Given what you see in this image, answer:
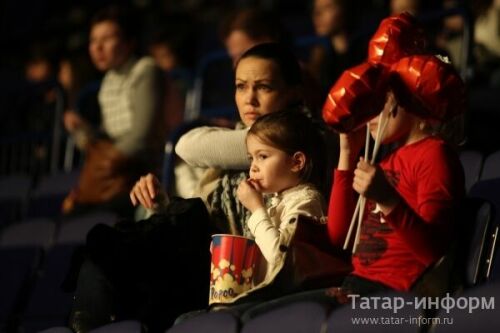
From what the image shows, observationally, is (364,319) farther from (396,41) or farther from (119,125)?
(119,125)

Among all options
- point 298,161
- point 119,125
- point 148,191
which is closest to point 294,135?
point 298,161

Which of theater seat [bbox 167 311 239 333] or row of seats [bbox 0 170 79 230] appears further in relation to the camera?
row of seats [bbox 0 170 79 230]

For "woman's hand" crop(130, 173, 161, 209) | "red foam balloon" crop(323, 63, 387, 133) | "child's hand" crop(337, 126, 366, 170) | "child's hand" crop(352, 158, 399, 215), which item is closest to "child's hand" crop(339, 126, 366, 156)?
"child's hand" crop(337, 126, 366, 170)

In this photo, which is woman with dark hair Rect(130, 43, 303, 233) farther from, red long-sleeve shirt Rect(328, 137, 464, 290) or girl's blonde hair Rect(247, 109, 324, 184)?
red long-sleeve shirt Rect(328, 137, 464, 290)

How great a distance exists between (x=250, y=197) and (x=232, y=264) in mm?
173

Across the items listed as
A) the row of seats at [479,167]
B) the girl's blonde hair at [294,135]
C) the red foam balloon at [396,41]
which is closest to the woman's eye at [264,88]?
the girl's blonde hair at [294,135]

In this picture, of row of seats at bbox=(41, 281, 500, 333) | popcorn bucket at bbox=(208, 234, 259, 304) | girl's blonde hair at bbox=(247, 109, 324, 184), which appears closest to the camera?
row of seats at bbox=(41, 281, 500, 333)

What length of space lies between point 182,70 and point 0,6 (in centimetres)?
283

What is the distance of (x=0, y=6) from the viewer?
767 cm

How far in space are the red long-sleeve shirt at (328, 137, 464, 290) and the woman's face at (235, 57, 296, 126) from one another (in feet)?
1.47

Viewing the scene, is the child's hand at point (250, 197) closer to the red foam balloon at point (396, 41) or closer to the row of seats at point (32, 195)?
the red foam balloon at point (396, 41)

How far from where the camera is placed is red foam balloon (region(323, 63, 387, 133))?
8.16 feet

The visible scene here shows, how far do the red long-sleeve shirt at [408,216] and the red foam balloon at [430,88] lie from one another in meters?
0.08

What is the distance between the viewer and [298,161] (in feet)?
→ 9.34
